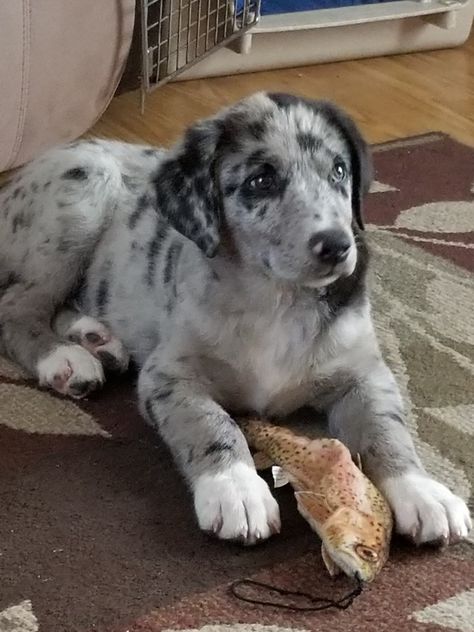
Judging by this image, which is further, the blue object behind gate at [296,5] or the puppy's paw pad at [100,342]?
the blue object behind gate at [296,5]

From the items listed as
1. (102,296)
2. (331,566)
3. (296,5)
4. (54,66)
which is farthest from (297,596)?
(296,5)

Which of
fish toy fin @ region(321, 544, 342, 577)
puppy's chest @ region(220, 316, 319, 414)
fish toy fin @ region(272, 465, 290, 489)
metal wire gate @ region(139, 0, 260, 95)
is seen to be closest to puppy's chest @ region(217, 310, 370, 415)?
puppy's chest @ region(220, 316, 319, 414)

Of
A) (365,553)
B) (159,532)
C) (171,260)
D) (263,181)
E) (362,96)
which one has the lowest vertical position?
(362,96)

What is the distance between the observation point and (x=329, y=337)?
7.34 feet

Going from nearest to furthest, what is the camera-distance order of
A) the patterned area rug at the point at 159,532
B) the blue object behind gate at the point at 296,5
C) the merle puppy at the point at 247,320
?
1. the patterned area rug at the point at 159,532
2. the merle puppy at the point at 247,320
3. the blue object behind gate at the point at 296,5

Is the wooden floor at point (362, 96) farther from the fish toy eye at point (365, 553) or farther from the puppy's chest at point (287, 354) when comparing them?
the fish toy eye at point (365, 553)

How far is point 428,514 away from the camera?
6.17 feet

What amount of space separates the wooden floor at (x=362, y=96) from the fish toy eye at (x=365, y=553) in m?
2.49

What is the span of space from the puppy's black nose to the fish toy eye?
520 millimetres

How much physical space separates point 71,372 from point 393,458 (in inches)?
30.4

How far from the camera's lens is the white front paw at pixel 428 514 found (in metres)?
1.88

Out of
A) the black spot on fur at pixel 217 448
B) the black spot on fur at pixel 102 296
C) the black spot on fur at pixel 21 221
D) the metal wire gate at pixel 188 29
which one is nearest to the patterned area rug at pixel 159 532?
the black spot on fur at pixel 217 448

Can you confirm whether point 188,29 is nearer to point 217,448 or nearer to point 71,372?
point 71,372

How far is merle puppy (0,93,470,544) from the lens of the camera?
1.98 metres
